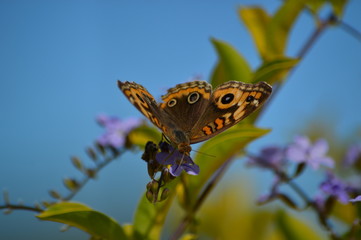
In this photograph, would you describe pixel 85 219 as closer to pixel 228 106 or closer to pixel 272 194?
pixel 228 106

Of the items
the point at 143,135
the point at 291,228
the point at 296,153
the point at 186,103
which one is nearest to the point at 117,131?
the point at 143,135

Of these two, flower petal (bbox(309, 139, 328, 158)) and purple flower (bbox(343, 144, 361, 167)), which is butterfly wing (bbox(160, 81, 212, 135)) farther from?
purple flower (bbox(343, 144, 361, 167))

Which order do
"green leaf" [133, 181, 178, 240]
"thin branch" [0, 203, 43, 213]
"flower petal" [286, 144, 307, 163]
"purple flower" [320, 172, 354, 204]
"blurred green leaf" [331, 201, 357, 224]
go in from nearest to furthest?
"thin branch" [0, 203, 43, 213], "green leaf" [133, 181, 178, 240], "purple flower" [320, 172, 354, 204], "flower petal" [286, 144, 307, 163], "blurred green leaf" [331, 201, 357, 224]

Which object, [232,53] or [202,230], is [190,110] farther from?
[202,230]

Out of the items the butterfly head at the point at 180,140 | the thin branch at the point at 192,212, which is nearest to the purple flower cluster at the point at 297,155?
the thin branch at the point at 192,212

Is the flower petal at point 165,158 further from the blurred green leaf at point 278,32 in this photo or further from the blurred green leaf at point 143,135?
the blurred green leaf at point 278,32

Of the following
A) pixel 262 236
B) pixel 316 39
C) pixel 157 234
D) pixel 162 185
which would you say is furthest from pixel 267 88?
pixel 262 236

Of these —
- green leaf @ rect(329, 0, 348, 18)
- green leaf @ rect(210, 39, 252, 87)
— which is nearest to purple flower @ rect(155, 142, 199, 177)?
green leaf @ rect(210, 39, 252, 87)
